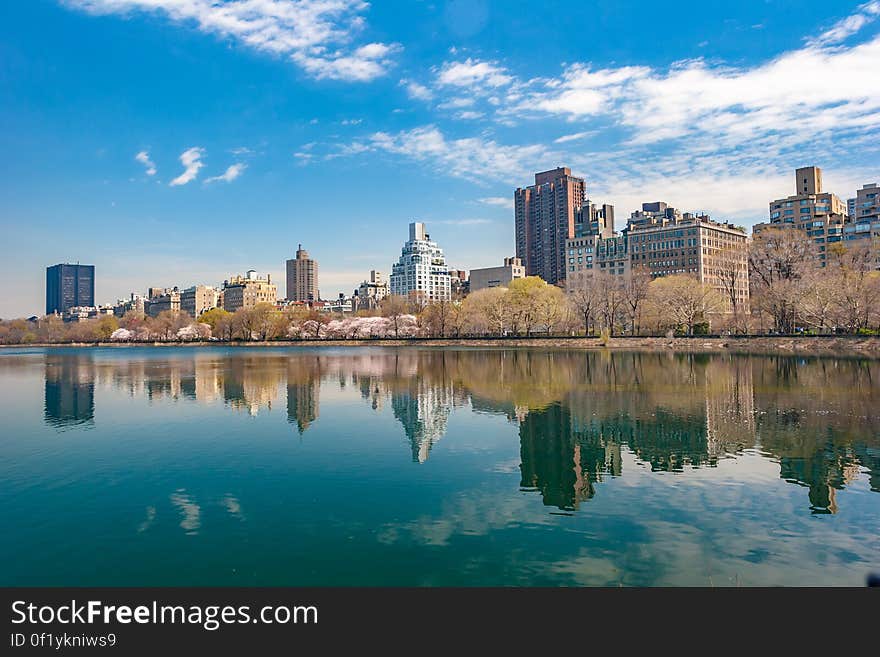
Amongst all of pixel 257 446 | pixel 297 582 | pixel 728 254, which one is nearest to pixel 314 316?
pixel 728 254

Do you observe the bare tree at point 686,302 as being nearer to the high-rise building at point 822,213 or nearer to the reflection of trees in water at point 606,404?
the reflection of trees in water at point 606,404

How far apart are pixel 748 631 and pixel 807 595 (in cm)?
196

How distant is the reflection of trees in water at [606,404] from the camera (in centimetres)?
1964

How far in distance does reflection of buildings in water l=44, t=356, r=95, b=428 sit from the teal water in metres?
0.37

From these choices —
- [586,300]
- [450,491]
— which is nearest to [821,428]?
[450,491]

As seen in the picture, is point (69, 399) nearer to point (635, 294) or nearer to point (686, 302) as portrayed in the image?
point (686, 302)

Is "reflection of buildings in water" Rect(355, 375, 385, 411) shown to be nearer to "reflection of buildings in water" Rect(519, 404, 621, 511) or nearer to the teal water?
the teal water

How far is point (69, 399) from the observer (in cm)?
3900

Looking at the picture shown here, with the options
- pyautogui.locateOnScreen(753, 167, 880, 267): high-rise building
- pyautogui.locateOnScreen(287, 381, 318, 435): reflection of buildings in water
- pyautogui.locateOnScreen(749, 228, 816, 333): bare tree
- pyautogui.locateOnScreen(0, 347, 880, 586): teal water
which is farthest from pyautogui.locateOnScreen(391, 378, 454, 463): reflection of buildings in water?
pyautogui.locateOnScreen(753, 167, 880, 267): high-rise building

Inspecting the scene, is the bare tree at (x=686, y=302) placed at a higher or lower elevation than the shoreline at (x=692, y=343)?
higher

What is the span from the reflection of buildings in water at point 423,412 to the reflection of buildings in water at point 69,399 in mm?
15693

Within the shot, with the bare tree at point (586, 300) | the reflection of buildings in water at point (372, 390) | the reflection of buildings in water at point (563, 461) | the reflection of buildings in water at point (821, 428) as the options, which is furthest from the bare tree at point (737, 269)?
the reflection of buildings in water at point (563, 461)

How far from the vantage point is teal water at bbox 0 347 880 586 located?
461 inches

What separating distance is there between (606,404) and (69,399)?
33.5m
